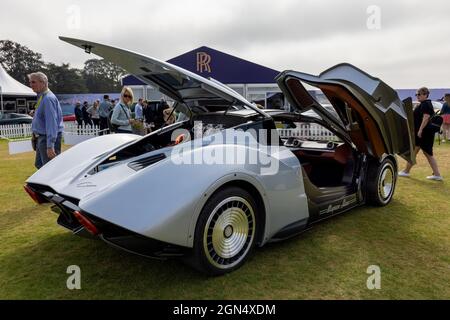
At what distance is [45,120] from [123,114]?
5.65ft

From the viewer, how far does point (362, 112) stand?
422cm

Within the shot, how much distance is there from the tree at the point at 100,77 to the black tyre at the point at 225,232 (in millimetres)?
80012

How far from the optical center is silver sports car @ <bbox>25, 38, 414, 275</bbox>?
8.19 feet

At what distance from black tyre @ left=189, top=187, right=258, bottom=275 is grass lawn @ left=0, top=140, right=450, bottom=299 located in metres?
0.14

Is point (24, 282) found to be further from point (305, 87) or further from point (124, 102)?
point (124, 102)

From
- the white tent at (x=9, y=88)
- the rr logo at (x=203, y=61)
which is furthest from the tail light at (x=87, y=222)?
the white tent at (x=9, y=88)

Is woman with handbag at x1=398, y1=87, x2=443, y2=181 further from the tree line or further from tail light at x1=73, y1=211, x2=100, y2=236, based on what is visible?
the tree line

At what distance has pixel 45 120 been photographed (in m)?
4.78
